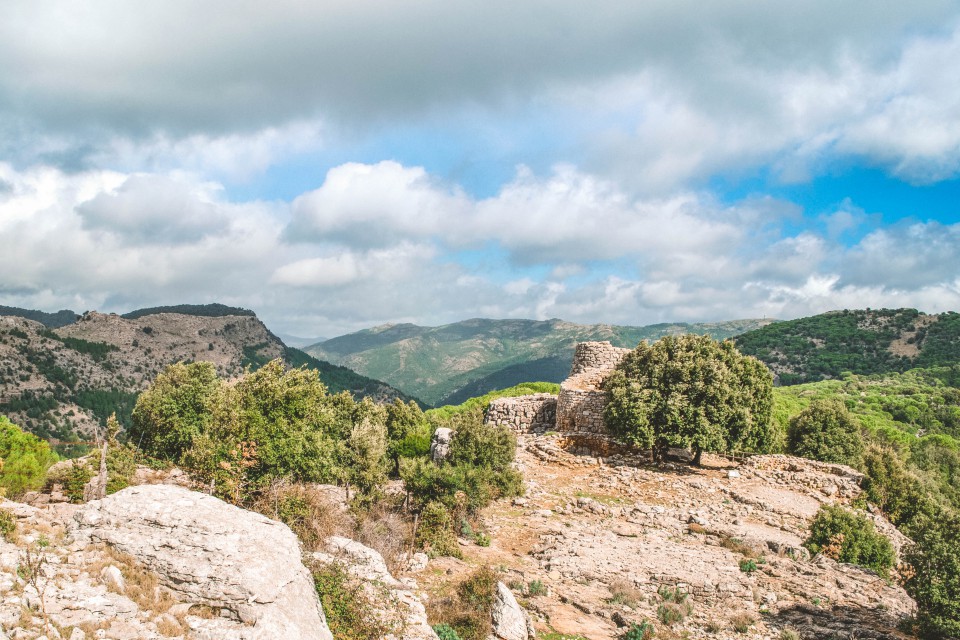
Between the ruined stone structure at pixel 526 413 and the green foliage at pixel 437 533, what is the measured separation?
15.2 m

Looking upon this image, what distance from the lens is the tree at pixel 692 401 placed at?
25984 millimetres

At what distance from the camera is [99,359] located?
116m

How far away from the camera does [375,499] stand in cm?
1952

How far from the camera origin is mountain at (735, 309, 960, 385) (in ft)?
372

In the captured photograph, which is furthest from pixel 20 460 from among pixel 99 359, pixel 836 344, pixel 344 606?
pixel 836 344

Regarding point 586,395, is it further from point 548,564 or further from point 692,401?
point 548,564

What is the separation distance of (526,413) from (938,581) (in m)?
23.2

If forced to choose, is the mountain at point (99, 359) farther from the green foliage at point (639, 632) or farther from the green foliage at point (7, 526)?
the green foliage at point (7, 526)

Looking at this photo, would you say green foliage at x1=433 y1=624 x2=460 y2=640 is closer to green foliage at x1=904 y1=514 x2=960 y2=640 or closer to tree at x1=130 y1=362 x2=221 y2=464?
green foliage at x1=904 y1=514 x2=960 y2=640

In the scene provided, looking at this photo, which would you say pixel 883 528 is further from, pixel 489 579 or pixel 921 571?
pixel 489 579

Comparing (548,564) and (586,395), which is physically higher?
(586,395)

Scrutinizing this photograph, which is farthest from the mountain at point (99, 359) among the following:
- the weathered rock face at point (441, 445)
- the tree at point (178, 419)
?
the weathered rock face at point (441, 445)

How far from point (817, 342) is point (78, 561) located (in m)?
155

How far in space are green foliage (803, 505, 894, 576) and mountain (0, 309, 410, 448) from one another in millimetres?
61159
